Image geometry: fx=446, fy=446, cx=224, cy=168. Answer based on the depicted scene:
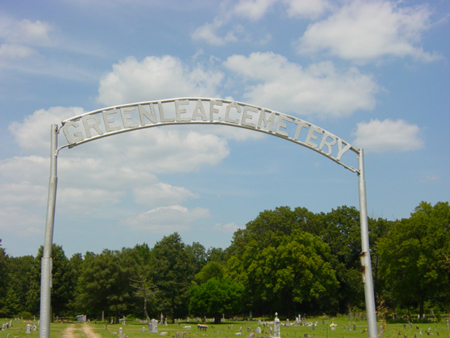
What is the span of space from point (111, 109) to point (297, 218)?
183 feet

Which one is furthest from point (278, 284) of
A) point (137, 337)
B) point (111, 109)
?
point (111, 109)

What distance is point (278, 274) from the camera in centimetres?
5122

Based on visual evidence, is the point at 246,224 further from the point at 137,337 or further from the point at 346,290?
the point at 137,337

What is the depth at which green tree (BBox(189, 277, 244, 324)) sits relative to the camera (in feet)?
158

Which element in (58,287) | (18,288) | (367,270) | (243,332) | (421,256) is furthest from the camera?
(18,288)

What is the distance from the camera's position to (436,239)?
135 feet

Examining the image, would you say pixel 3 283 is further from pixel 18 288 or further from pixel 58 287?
pixel 58 287

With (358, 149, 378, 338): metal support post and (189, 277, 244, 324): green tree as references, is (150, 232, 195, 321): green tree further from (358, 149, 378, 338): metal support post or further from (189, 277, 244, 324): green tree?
(358, 149, 378, 338): metal support post

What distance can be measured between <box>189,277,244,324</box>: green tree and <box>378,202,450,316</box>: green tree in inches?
627

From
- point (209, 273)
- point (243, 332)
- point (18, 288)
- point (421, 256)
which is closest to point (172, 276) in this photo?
point (209, 273)

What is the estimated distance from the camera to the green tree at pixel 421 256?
133ft

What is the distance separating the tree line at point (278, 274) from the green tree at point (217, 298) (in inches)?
4.3

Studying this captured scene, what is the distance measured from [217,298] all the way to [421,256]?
20920 millimetres

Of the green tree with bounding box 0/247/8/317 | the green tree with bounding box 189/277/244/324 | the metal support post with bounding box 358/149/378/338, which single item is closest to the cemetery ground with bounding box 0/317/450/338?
the green tree with bounding box 189/277/244/324
